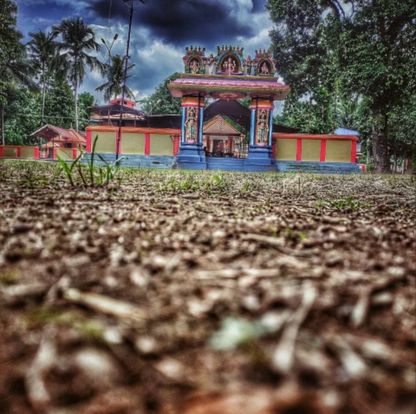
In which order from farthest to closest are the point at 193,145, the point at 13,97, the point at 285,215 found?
the point at 13,97, the point at 193,145, the point at 285,215

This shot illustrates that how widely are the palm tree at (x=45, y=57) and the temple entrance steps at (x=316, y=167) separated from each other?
831 inches

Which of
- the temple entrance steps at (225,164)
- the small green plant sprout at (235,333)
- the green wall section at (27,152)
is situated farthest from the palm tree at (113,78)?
the small green plant sprout at (235,333)

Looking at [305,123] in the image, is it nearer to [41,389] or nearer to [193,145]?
[193,145]

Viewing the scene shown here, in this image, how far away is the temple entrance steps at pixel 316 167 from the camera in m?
14.0

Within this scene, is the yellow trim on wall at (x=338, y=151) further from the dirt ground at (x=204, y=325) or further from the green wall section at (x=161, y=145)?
the dirt ground at (x=204, y=325)

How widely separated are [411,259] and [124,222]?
1.39m

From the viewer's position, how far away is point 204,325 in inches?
30.5

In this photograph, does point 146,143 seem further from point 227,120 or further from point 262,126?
point 227,120

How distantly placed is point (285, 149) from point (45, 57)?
78.8 feet

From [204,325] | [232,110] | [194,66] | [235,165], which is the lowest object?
[204,325]

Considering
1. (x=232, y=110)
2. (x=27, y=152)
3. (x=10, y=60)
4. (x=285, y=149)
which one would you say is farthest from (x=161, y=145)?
(x=10, y=60)

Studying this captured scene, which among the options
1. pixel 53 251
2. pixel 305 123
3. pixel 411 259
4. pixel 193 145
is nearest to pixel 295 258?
pixel 411 259

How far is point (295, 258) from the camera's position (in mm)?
1272

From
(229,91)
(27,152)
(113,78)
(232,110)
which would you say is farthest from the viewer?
(113,78)
